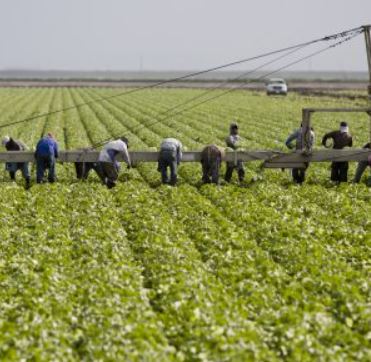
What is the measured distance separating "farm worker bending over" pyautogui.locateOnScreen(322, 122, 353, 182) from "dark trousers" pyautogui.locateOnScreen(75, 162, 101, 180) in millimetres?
6875

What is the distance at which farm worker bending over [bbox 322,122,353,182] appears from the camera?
21016mm

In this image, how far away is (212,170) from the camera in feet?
66.3

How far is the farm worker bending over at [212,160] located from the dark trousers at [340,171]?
364cm

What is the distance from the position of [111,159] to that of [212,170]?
294cm

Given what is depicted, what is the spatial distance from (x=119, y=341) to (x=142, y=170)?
14987 millimetres

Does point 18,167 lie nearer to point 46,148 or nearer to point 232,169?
point 46,148

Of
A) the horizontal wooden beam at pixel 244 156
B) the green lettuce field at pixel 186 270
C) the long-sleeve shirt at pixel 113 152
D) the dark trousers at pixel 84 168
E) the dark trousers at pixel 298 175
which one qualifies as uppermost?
the long-sleeve shirt at pixel 113 152

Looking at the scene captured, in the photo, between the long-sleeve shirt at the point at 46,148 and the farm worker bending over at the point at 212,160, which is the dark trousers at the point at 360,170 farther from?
the long-sleeve shirt at the point at 46,148

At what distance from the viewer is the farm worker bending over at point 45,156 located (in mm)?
19859

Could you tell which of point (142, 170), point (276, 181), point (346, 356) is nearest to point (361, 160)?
point (276, 181)

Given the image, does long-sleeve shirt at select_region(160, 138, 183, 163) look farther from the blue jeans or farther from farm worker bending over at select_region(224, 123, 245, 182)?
the blue jeans

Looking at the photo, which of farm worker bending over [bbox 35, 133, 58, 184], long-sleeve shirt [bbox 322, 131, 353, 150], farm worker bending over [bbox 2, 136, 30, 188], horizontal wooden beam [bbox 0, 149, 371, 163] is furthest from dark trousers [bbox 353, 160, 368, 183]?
farm worker bending over [bbox 2, 136, 30, 188]

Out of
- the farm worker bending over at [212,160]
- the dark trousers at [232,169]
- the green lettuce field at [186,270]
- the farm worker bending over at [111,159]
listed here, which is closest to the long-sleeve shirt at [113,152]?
the farm worker bending over at [111,159]

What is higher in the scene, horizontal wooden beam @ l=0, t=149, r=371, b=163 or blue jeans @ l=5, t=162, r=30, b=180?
horizontal wooden beam @ l=0, t=149, r=371, b=163
